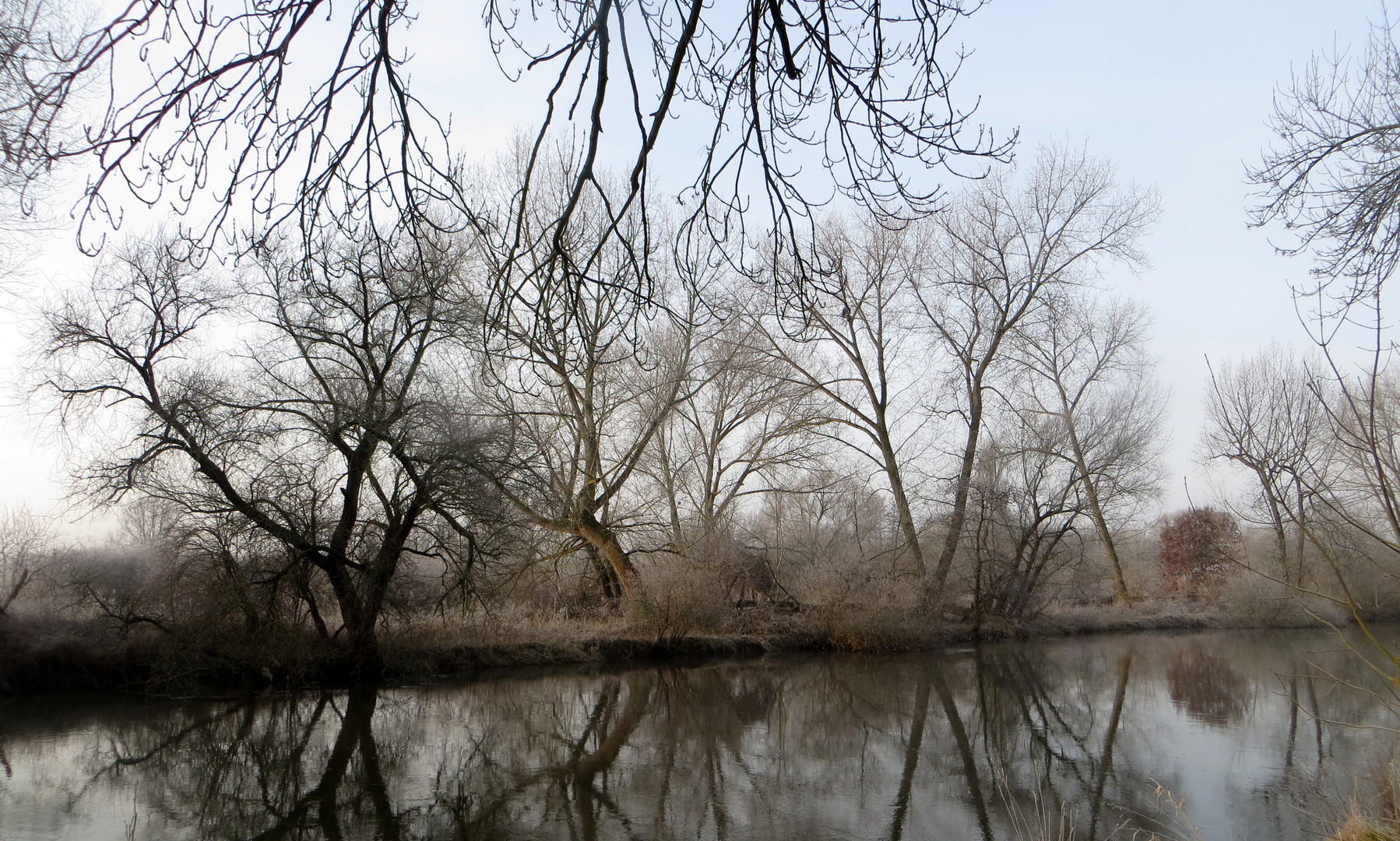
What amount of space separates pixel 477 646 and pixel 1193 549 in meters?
29.4

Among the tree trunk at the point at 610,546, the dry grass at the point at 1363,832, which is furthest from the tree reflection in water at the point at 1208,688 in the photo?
the tree trunk at the point at 610,546

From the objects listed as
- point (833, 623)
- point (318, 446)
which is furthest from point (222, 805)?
point (833, 623)

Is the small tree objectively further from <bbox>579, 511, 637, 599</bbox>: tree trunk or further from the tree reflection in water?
<bbox>579, 511, 637, 599</bbox>: tree trunk

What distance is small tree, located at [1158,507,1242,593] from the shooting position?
3316cm

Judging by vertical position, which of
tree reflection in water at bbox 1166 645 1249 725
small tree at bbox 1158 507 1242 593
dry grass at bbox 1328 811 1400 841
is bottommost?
tree reflection in water at bbox 1166 645 1249 725

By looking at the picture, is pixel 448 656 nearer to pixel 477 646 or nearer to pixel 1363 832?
pixel 477 646

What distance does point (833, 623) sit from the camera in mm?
21578

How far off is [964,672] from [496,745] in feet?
34.9

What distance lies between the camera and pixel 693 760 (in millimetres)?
9531

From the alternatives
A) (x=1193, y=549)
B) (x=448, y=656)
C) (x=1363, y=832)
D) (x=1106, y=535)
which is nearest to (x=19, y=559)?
(x=448, y=656)

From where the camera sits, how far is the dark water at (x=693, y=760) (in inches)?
284

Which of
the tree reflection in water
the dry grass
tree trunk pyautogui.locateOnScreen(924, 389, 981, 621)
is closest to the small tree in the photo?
tree trunk pyautogui.locateOnScreen(924, 389, 981, 621)

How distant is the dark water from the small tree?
18710 mm

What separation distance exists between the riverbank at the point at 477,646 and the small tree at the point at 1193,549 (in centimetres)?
626
